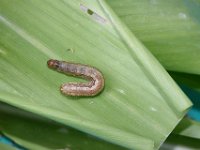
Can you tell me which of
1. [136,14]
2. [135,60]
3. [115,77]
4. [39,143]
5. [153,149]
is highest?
[136,14]

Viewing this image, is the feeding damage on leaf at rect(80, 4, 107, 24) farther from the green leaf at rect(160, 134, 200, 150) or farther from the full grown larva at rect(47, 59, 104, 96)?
the green leaf at rect(160, 134, 200, 150)

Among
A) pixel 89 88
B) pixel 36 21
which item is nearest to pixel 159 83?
pixel 89 88

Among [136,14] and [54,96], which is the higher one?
[136,14]

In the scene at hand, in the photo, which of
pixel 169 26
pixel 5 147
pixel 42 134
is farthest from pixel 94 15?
pixel 5 147

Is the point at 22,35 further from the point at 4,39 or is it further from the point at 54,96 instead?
the point at 54,96

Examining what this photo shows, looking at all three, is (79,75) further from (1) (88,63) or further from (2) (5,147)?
(2) (5,147)

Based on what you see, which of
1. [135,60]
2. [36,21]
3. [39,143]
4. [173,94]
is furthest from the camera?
[39,143]
